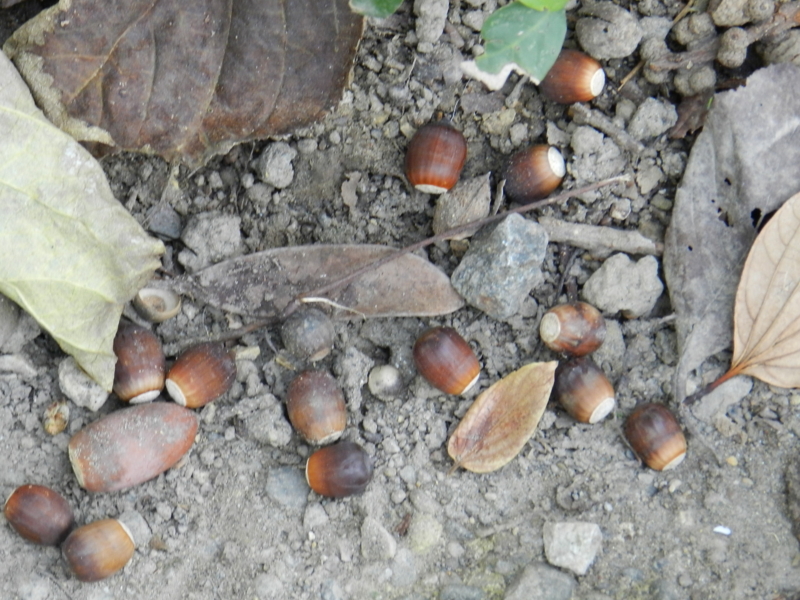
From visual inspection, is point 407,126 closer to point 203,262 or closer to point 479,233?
point 479,233

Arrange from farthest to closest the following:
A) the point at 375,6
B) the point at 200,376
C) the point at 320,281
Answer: the point at 320,281
the point at 200,376
the point at 375,6

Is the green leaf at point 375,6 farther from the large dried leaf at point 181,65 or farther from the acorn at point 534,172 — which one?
the acorn at point 534,172

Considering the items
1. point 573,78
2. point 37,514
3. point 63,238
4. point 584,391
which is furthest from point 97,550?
point 573,78

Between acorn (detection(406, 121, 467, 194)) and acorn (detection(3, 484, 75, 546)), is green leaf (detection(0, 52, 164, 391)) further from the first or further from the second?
acorn (detection(406, 121, 467, 194))

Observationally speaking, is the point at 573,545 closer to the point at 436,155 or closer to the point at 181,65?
the point at 436,155

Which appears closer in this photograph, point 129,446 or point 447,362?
point 129,446

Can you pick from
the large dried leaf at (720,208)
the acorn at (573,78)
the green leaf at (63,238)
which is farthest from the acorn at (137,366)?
the large dried leaf at (720,208)

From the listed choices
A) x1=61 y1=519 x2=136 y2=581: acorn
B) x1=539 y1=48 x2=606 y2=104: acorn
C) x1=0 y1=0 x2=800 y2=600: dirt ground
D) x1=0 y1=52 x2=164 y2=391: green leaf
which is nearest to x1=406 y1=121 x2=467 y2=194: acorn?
x1=0 y1=0 x2=800 y2=600: dirt ground

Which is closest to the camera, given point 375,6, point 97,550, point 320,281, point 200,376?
point 375,6
